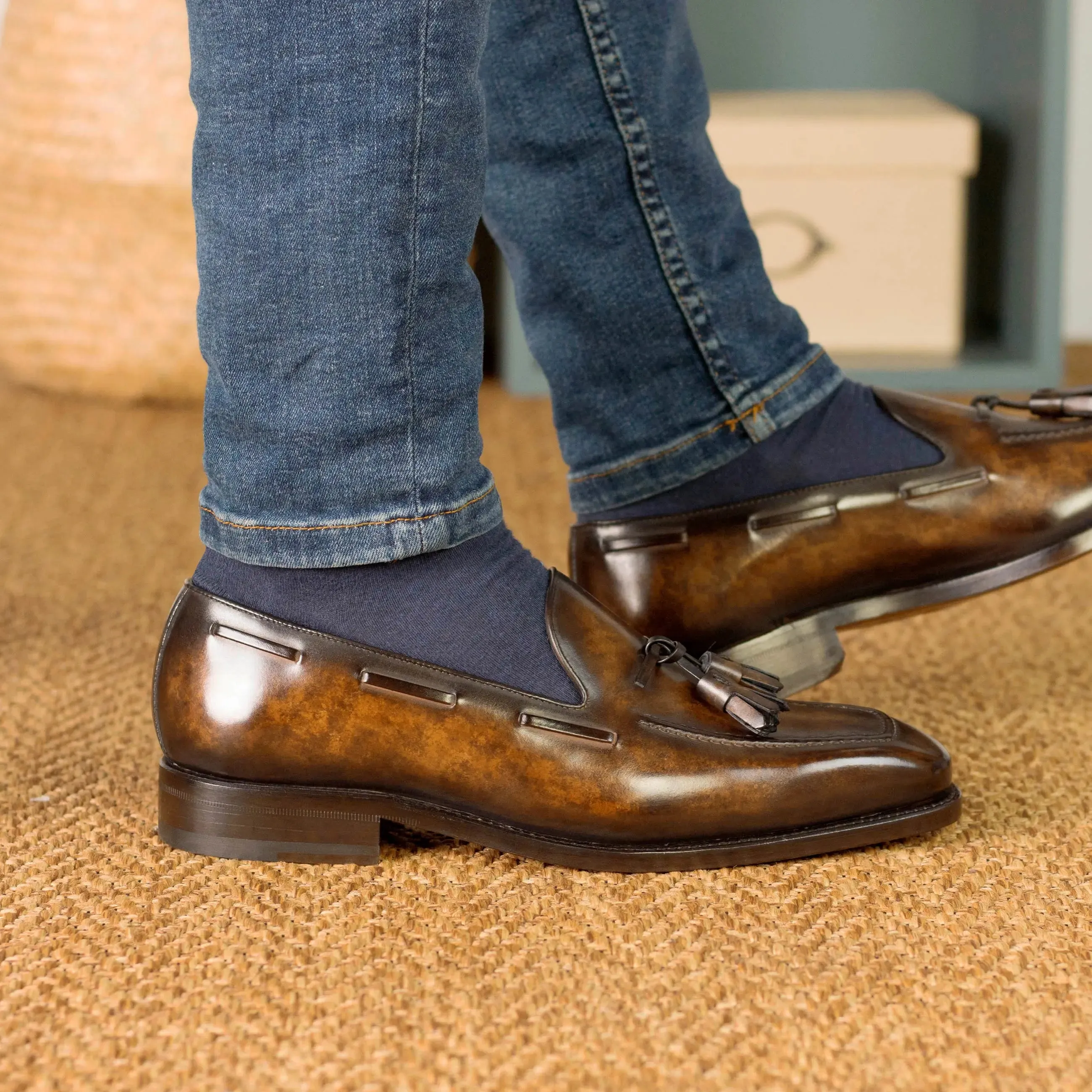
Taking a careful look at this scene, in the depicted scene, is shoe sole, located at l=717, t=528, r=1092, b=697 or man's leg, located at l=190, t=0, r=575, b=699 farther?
shoe sole, located at l=717, t=528, r=1092, b=697

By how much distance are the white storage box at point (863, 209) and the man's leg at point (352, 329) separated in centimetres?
127

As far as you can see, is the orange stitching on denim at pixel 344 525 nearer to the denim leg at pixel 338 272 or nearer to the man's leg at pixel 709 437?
the denim leg at pixel 338 272

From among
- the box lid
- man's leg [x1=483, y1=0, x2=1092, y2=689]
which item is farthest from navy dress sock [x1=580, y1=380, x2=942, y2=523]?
the box lid

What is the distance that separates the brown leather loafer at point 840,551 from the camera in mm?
703

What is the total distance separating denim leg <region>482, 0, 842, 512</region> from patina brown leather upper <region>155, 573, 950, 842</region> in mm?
195

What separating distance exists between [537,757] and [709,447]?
0.23m

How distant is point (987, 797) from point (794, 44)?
1.84 meters

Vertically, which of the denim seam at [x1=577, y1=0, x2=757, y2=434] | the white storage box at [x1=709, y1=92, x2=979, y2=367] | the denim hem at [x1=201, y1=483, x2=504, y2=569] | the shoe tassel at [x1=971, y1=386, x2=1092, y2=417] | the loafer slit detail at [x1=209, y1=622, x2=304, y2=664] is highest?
the denim seam at [x1=577, y1=0, x2=757, y2=434]

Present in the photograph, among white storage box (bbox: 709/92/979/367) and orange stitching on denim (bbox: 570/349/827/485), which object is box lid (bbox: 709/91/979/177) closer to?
white storage box (bbox: 709/92/979/367)

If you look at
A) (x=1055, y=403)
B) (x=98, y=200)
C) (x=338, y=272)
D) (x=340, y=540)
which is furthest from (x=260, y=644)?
(x=98, y=200)

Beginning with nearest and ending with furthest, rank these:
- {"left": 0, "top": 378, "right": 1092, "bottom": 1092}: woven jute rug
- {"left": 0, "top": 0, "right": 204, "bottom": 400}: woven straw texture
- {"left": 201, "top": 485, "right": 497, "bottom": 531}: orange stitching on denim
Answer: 1. {"left": 0, "top": 378, "right": 1092, "bottom": 1092}: woven jute rug
2. {"left": 201, "top": 485, "right": 497, "bottom": 531}: orange stitching on denim
3. {"left": 0, "top": 0, "right": 204, "bottom": 400}: woven straw texture

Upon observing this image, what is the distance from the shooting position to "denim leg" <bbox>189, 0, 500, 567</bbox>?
0.49 metres

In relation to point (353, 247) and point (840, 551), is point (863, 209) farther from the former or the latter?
point (353, 247)

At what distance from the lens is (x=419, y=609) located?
0.56 m
